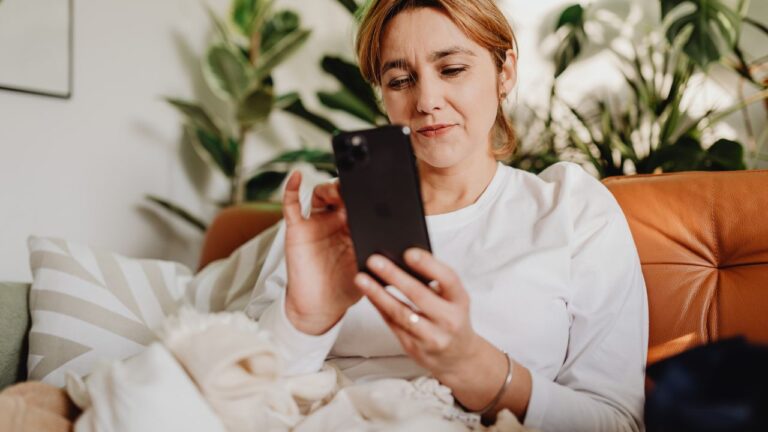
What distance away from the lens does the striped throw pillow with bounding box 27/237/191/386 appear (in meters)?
1.06

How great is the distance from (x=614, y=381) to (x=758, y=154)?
1168mm

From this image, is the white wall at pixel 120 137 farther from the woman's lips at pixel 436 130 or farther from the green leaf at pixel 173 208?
the woman's lips at pixel 436 130

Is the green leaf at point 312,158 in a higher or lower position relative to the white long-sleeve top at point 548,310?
higher

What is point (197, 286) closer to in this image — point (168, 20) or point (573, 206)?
point (573, 206)

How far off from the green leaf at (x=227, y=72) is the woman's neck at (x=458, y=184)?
4.12ft

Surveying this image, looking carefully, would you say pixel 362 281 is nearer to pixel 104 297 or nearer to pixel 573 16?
pixel 104 297

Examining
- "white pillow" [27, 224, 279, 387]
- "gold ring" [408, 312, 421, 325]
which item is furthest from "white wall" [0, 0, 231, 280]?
"gold ring" [408, 312, 421, 325]

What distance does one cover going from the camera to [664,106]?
173cm

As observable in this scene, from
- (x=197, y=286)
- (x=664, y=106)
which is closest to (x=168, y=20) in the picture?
(x=197, y=286)

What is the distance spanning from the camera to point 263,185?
2279 mm

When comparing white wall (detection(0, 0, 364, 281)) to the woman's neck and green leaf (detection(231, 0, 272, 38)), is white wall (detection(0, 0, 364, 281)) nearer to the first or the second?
green leaf (detection(231, 0, 272, 38))

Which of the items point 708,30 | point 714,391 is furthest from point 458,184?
point 708,30

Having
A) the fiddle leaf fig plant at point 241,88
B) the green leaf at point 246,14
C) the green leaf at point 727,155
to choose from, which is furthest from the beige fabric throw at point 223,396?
the green leaf at point 246,14

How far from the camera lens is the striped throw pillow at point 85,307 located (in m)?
1.06
